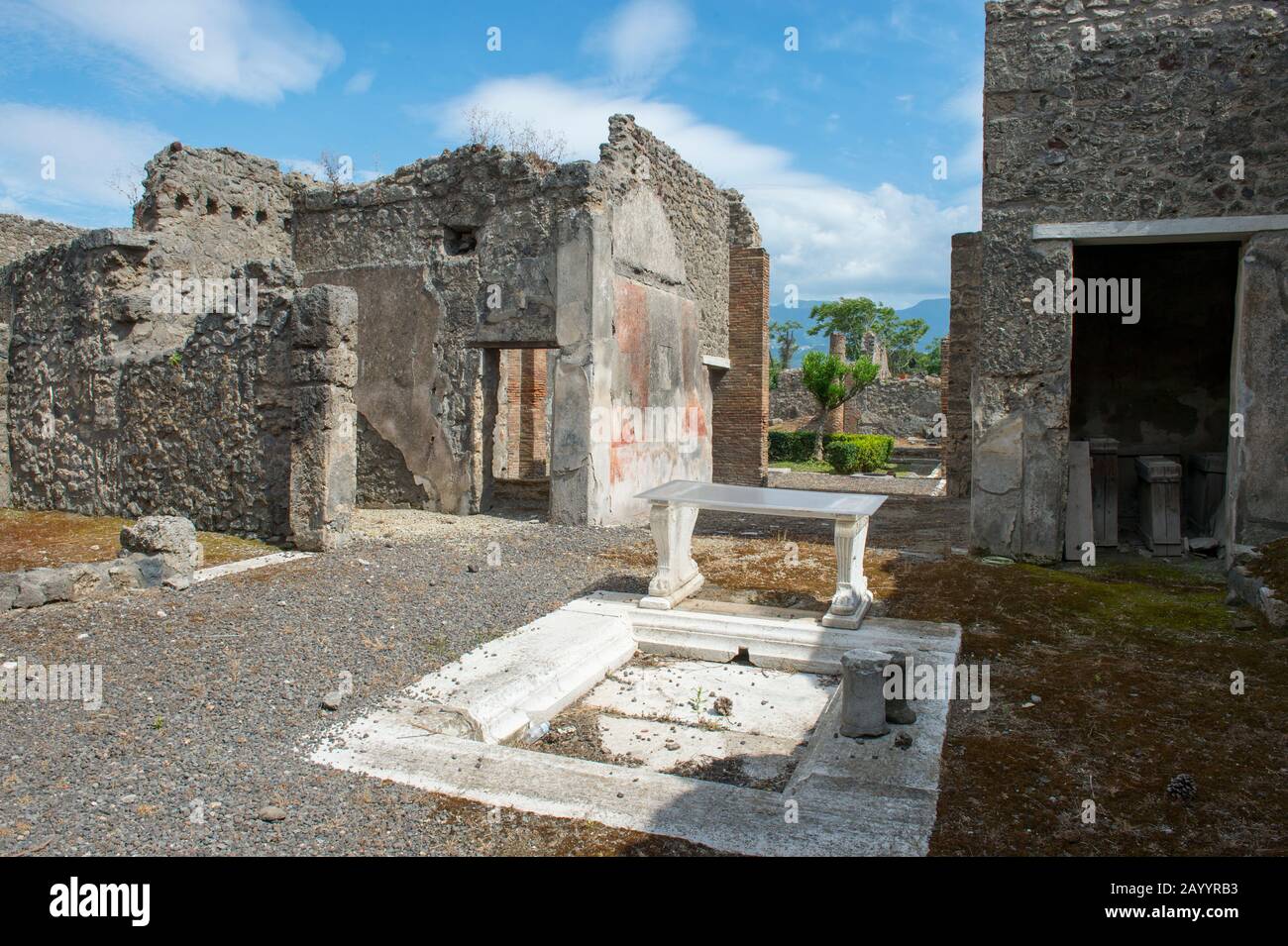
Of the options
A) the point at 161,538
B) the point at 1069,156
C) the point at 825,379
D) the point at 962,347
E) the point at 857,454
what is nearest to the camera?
the point at 161,538

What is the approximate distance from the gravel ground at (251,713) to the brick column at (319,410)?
2.37ft

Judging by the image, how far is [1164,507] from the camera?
29.3 ft

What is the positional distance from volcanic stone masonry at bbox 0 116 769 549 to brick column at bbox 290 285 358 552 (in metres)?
0.02

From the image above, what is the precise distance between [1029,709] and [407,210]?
9760 millimetres

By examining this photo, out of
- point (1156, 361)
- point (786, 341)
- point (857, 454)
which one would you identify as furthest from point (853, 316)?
point (1156, 361)

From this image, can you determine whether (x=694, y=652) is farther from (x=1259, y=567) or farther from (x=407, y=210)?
(x=407, y=210)

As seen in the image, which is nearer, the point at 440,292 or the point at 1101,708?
the point at 1101,708

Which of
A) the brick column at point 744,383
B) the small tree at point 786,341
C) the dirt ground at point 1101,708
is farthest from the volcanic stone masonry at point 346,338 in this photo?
the small tree at point 786,341

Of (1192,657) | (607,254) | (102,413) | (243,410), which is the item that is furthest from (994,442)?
(102,413)

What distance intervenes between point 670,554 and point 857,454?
16.4m

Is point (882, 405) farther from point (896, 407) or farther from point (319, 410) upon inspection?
point (319, 410)

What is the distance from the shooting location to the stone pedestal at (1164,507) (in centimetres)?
884

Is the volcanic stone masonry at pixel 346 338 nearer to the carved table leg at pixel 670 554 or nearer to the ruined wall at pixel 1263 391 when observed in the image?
the carved table leg at pixel 670 554

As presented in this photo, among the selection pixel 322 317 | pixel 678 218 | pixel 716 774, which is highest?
pixel 678 218
